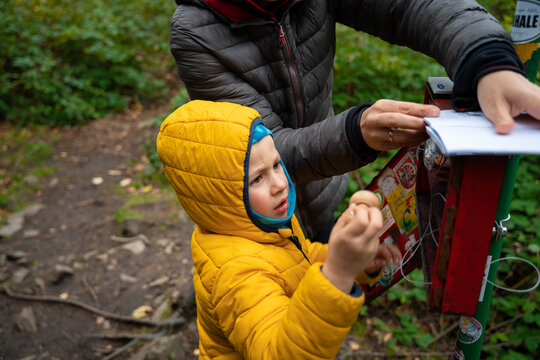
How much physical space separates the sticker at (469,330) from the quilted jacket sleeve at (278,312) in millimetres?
531

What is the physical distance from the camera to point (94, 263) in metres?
3.86

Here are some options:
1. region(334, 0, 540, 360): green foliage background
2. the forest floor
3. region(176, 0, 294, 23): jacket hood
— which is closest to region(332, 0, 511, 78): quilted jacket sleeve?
region(176, 0, 294, 23): jacket hood

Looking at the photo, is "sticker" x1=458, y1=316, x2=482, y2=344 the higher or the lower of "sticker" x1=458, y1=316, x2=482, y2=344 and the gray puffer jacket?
the lower

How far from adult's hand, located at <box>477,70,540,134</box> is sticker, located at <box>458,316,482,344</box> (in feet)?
2.25

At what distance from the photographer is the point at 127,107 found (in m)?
7.00

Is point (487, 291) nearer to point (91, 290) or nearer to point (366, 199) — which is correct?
point (366, 199)

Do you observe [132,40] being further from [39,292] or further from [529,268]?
[529,268]

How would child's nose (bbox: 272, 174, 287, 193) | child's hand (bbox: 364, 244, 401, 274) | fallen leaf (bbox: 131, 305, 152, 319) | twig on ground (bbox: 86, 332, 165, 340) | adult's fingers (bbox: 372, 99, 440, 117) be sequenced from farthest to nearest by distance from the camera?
fallen leaf (bbox: 131, 305, 152, 319)
twig on ground (bbox: 86, 332, 165, 340)
child's nose (bbox: 272, 174, 287, 193)
child's hand (bbox: 364, 244, 401, 274)
adult's fingers (bbox: 372, 99, 440, 117)

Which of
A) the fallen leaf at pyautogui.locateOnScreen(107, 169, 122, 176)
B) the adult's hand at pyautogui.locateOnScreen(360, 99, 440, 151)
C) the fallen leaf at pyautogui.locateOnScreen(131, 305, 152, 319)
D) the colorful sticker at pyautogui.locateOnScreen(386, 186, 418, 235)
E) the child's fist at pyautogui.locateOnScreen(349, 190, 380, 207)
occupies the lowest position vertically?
the fallen leaf at pyautogui.locateOnScreen(107, 169, 122, 176)

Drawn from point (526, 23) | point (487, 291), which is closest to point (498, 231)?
point (487, 291)

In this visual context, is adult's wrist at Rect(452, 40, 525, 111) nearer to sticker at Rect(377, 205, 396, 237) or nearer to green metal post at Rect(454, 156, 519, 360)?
green metal post at Rect(454, 156, 519, 360)

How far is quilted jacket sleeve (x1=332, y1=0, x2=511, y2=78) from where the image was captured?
114 cm

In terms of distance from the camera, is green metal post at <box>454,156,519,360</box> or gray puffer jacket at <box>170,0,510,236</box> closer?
green metal post at <box>454,156,519,360</box>

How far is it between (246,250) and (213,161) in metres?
0.31
